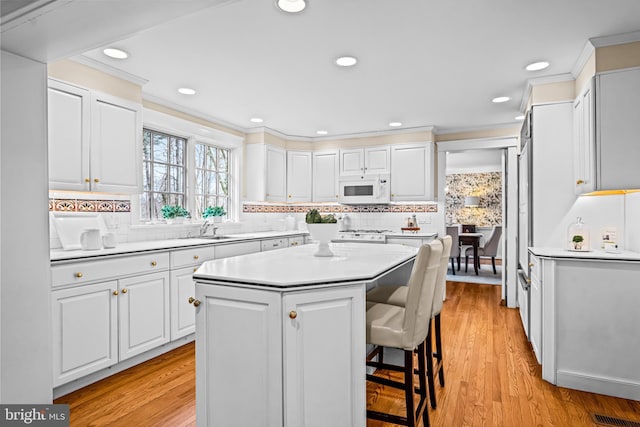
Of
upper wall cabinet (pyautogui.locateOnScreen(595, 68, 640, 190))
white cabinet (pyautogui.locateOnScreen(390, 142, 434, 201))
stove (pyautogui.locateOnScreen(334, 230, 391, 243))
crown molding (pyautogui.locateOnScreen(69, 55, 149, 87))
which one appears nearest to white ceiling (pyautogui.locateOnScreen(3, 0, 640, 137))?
crown molding (pyautogui.locateOnScreen(69, 55, 149, 87))

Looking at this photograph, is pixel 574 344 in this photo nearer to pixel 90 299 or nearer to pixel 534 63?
pixel 534 63

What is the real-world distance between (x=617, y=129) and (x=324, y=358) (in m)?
2.45

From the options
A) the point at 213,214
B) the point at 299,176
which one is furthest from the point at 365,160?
the point at 213,214

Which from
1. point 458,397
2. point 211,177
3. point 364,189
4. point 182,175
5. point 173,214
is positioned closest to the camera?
point 458,397

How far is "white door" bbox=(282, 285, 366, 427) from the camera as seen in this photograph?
158cm

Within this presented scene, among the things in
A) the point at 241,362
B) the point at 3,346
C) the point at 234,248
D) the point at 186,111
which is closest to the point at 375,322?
the point at 241,362

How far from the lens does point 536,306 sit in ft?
9.58

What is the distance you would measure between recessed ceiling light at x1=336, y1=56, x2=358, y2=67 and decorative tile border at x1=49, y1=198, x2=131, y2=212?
232 cm

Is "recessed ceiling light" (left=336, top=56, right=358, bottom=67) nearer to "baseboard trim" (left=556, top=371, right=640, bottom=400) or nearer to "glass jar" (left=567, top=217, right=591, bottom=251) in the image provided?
"glass jar" (left=567, top=217, right=591, bottom=251)

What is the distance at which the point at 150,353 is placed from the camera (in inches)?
120

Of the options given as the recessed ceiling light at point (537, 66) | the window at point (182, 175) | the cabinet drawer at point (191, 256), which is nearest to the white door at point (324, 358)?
the cabinet drawer at point (191, 256)

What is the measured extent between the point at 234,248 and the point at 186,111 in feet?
5.43

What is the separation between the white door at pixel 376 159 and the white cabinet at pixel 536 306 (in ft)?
8.54

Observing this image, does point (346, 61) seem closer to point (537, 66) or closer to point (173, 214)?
point (537, 66)
